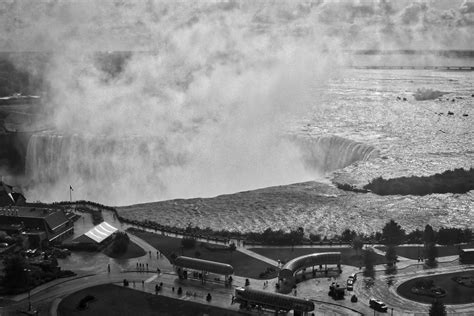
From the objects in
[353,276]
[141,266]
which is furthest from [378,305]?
[141,266]

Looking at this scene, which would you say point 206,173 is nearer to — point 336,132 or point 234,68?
point 336,132

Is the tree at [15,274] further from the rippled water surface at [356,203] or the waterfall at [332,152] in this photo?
the waterfall at [332,152]

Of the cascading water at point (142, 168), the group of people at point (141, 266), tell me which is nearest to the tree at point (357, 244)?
the group of people at point (141, 266)

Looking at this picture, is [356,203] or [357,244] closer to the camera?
[357,244]

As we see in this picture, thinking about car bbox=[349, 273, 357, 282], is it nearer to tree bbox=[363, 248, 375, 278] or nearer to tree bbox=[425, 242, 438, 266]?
tree bbox=[363, 248, 375, 278]

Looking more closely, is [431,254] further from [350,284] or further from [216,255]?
[216,255]

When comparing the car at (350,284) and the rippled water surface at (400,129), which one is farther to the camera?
the rippled water surface at (400,129)
